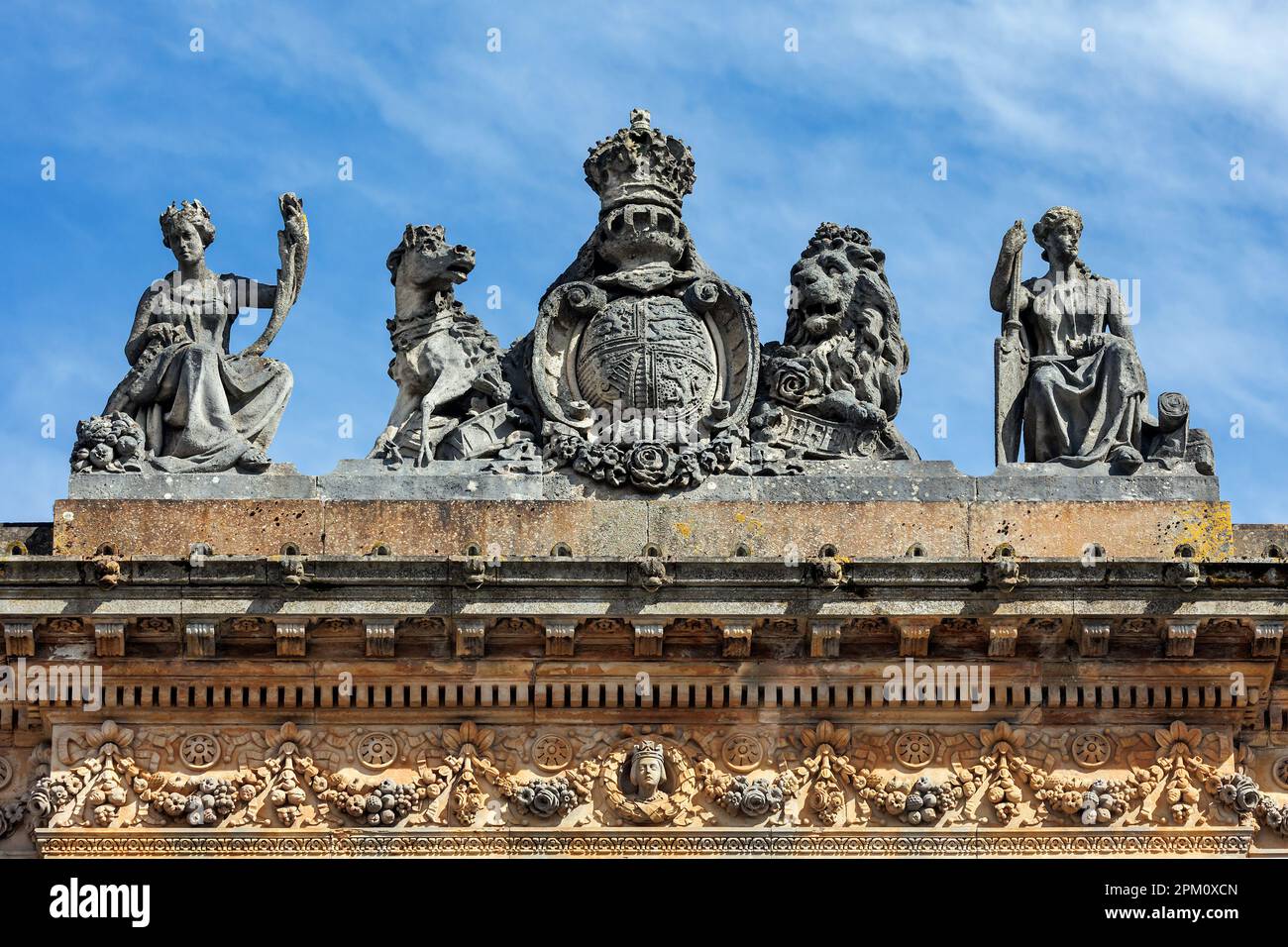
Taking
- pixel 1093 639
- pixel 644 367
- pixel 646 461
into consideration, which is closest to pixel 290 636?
pixel 646 461

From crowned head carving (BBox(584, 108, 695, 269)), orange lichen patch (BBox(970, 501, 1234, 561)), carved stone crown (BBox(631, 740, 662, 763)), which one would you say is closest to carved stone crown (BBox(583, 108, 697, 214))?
crowned head carving (BBox(584, 108, 695, 269))

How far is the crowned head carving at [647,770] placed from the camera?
2339 cm

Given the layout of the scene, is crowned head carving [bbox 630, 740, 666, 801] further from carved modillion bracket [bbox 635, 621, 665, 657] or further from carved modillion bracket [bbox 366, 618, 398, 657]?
carved modillion bracket [bbox 366, 618, 398, 657]

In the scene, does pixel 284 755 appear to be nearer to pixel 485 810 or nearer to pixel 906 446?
pixel 485 810

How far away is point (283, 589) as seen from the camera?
23.2 meters

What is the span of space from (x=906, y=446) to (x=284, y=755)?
19.7 feet

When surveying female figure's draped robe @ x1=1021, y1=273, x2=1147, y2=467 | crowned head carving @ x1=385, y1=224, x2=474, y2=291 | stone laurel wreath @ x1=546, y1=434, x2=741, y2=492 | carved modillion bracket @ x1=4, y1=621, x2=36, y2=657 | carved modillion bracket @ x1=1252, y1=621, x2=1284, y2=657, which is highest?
crowned head carving @ x1=385, y1=224, x2=474, y2=291

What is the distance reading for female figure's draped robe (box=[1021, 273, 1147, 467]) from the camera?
992 inches

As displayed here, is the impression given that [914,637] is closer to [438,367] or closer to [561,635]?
[561,635]

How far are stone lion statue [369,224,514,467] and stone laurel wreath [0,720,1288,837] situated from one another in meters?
2.76

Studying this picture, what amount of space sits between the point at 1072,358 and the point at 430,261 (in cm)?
582

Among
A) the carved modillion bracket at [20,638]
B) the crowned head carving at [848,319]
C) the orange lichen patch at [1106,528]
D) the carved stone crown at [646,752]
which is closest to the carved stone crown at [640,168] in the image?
the crowned head carving at [848,319]

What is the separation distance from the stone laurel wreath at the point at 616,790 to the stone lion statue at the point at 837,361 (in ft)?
9.22
